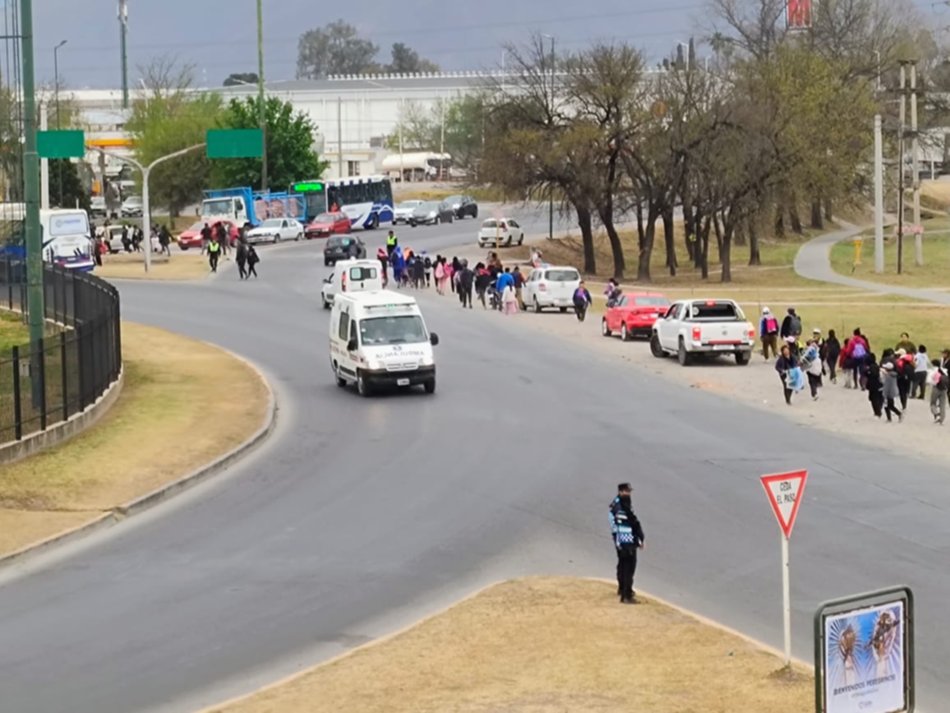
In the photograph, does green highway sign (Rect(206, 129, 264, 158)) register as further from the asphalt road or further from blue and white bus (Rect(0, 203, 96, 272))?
the asphalt road

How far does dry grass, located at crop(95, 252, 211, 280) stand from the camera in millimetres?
66500

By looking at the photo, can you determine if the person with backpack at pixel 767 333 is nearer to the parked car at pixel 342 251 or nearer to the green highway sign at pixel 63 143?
the green highway sign at pixel 63 143

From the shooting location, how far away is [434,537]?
22.0 meters

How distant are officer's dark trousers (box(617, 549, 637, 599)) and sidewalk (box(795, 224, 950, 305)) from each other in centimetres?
4299

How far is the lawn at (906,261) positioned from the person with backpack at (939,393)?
36024mm

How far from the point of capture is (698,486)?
83.3ft

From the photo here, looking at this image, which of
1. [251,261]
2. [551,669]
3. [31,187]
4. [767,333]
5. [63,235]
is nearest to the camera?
[551,669]

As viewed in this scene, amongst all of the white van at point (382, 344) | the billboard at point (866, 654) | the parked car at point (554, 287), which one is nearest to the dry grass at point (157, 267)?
the parked car at point (554, 287)

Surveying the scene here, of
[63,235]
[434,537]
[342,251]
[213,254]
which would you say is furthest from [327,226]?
[434,537]

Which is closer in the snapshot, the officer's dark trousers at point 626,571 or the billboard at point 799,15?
the officer's dark trousers at point 626,571

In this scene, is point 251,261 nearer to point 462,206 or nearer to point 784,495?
point 462,206

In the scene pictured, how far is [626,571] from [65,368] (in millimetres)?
14517

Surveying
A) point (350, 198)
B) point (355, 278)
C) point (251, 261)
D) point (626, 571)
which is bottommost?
point (626, 571)

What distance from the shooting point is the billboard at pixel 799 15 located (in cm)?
12225
